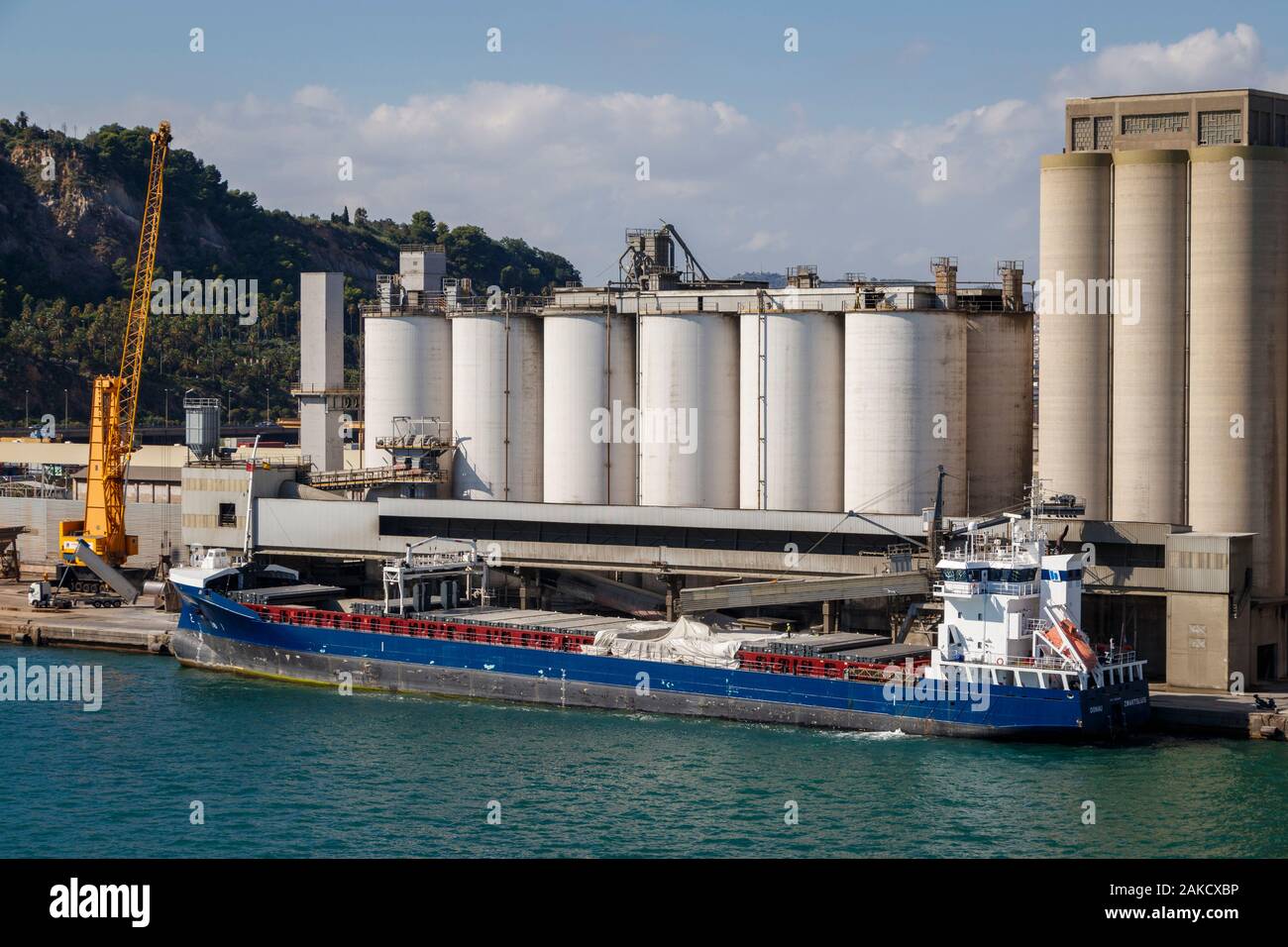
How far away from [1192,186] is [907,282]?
1189 cm

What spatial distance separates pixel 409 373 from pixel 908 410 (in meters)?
22.3

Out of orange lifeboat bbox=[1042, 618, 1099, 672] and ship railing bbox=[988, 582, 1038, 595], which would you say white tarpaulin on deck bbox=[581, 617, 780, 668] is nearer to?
ship railing bbox=[988, 582, 1038, 595]

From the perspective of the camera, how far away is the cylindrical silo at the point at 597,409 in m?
69.9

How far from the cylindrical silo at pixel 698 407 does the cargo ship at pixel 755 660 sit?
8.03m

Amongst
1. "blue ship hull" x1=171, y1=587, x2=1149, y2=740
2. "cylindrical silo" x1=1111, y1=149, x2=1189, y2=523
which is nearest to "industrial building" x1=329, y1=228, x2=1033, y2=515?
"cylindrical silo" x1=1111, y1=149, x2=1189, y2=523

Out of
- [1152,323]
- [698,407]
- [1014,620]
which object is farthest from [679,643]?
[1152,323]

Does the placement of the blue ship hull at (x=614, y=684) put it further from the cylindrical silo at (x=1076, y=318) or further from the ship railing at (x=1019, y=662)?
the cylindrical silo at (x=1076, y=318)

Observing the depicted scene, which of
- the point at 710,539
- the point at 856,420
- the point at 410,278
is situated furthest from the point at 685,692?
the point at 410,278

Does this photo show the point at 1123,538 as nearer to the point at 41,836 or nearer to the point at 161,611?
the point at 41,836

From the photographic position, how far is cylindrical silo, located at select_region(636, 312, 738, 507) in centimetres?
6788

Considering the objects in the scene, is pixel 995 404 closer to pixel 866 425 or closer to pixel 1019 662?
pixel 866 425

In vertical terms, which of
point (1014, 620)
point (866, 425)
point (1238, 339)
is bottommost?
point (1014, 620)

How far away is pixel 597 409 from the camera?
69.9 meters

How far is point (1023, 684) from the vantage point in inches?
1997
